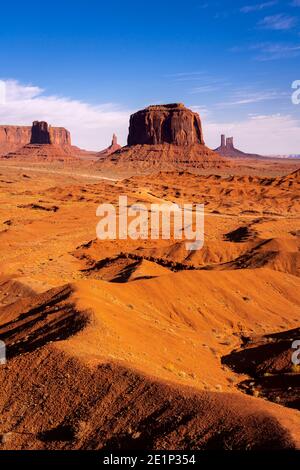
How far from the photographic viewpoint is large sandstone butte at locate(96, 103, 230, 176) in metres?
137

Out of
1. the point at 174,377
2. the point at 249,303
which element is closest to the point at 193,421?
the point at 174,377

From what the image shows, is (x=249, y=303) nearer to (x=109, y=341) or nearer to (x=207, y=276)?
(x=207, y=276)

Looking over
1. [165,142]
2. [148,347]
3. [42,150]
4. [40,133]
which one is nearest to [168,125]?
[165,142]

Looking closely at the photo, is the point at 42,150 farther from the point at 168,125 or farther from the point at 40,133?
the point at 168,125

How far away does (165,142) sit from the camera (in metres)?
147

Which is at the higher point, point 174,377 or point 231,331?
point 174,377

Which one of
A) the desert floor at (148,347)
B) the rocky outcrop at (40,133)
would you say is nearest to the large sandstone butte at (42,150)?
the rocky outcrop at (40,133)

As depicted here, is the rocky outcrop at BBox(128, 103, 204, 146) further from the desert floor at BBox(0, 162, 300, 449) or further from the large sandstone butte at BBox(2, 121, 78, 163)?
the desert floor at BBox(0, 162, 300, 449)

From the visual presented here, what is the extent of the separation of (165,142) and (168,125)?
5.59m

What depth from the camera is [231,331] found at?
17.1 metres

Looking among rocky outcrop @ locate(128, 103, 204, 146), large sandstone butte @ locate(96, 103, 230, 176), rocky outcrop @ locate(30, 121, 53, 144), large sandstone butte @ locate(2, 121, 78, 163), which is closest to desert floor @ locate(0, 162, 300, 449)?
large sandstone butte @ locate(96, 103, 230, 176)
